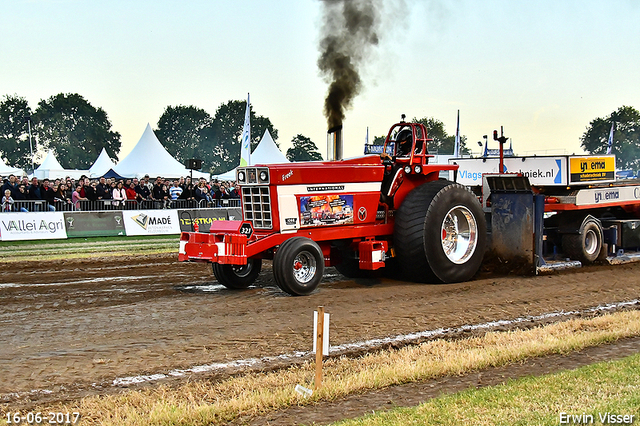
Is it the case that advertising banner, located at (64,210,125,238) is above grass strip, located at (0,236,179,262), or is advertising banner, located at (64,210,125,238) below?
above

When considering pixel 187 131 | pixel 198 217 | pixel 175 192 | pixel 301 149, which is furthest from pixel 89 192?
pixel 187 131

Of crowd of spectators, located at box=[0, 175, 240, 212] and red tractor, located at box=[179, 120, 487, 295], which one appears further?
crowd of spectators, located at box=[0, 175, 240, 212]

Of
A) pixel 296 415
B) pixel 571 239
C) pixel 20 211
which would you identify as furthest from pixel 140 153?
pixel 296 415

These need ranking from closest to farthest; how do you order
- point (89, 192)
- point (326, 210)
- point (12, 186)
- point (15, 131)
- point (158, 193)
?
point (326, 210) < point (12, 186) < point (89, 192) < point (158, 193) < point (15, 131)

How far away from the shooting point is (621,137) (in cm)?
8481

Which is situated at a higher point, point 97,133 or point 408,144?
point 97,133

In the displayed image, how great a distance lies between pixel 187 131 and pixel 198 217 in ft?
294

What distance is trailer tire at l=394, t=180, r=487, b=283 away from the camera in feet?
32.1

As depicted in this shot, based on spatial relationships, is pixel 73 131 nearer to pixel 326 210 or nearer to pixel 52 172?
pixel 52 172

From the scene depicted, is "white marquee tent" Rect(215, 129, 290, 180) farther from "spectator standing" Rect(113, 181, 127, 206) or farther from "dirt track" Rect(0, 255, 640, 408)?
"dirt track" Rect(0, 255, 640, 408)

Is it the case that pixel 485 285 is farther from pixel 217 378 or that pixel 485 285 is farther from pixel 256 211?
pixel 217 378

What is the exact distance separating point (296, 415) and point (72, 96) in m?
106

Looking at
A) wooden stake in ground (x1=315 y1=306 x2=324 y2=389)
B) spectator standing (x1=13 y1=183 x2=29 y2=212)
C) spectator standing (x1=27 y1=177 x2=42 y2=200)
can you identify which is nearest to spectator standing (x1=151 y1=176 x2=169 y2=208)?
spectator standing (x1=27 y1=177 x2=42 y2=200)

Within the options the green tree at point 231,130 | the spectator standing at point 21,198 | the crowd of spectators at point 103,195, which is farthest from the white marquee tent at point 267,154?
the green tree at point 231,130
